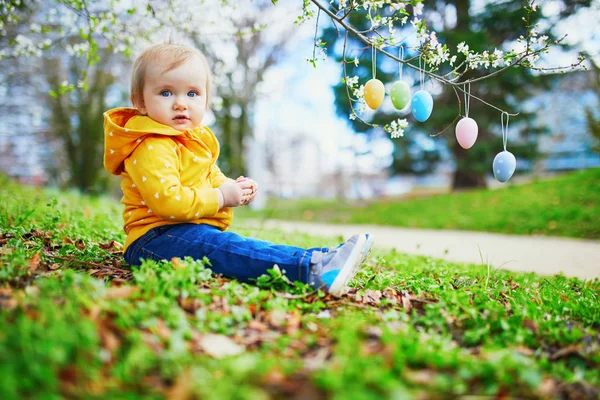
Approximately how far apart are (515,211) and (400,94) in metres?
6.12

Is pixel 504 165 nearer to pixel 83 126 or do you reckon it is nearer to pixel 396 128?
pixel 396 128

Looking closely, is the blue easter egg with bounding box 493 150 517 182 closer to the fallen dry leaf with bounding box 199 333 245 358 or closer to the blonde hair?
the blonde hair

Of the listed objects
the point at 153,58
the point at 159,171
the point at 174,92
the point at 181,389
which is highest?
the point at 153,58

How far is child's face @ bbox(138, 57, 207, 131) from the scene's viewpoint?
2.40 meters

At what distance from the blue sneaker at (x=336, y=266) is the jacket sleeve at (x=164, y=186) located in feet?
2.20

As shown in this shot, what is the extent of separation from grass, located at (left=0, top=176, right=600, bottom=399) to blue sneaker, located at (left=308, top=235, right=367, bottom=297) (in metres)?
0.08

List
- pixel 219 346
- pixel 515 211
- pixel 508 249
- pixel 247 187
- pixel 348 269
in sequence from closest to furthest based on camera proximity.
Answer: pixel 219 346 < pixel 348 269 < pixel 247 187 < pixel 508 249 < pixel 515 211

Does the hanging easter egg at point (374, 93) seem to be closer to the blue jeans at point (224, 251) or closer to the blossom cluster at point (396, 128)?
the blossom cluster at point (396, 128)

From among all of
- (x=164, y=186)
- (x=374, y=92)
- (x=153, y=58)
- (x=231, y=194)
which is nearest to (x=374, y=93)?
(x=374, y=92)

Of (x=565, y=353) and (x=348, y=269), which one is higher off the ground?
(x=348, y=269)

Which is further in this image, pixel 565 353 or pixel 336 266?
pixel 336 266

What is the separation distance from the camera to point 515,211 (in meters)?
7.89

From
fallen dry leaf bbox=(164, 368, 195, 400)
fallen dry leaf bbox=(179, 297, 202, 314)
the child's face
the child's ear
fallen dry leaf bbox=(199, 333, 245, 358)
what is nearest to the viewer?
fallen dry leaf bbox=(164, 368, 195, 400)

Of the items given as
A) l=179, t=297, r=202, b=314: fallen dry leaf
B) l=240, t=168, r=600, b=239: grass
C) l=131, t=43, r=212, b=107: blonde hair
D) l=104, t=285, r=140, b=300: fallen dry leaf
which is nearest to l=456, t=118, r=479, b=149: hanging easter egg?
l=131, t=43, r=212, b=107: blonde hair
